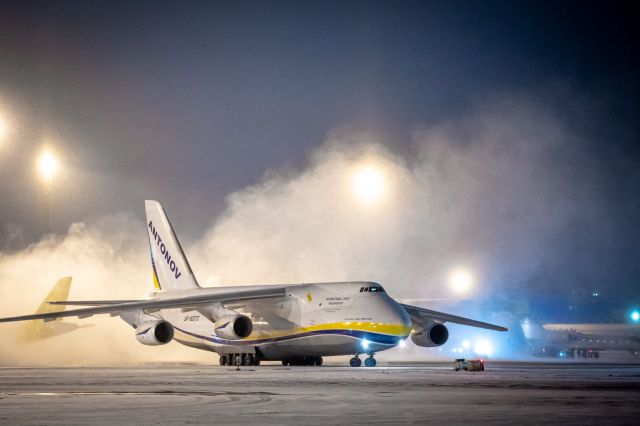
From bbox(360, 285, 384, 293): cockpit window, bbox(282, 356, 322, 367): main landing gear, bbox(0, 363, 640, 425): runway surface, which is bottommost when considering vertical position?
bbox(0, 363, 640, 425): runway surface

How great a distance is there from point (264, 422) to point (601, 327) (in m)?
56.5

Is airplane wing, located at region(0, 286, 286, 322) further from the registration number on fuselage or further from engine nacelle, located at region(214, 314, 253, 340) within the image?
the registration number on fuselage

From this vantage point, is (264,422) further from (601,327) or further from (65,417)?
(601,327)

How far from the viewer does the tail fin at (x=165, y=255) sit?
159 feet

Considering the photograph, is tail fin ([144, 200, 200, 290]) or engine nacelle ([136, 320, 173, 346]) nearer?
engine nacelle ([136, 320, 173, 346])

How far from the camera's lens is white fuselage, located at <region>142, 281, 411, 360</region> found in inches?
1511

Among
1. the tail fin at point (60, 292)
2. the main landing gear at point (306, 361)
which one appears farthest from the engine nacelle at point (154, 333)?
the tail fin at point (60, 292)

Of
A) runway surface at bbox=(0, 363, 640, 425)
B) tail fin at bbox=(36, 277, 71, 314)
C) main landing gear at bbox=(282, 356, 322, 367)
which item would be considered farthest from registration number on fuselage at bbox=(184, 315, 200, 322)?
runway surface at bbox=(0, 363, 640, 425)

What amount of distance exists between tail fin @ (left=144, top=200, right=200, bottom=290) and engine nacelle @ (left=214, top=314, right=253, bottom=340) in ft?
25.1

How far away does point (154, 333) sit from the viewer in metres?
41.2

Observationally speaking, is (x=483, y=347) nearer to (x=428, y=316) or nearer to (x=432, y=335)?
(x=428, y=316)

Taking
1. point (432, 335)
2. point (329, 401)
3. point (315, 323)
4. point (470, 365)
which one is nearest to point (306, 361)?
point (315, 323)

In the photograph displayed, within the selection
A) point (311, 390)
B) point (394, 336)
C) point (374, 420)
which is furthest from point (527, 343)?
point (374, 420)

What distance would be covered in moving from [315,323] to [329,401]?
22.6m
